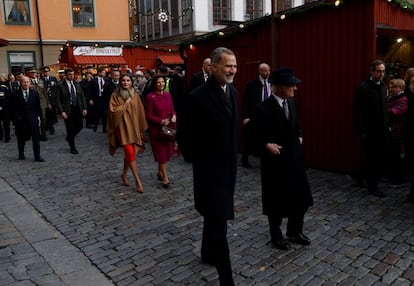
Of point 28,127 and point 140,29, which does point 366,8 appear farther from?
point 140,29

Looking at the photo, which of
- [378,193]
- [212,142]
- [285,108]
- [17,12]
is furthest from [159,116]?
[17,12]

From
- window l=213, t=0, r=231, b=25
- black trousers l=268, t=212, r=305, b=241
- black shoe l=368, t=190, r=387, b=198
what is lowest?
black shoe l=368, t=190, r=387, b=198

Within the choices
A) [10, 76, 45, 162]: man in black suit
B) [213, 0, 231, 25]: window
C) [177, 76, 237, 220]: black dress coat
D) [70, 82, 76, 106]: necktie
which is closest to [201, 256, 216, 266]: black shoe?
[177, 76, 237, 220]: black dress coat

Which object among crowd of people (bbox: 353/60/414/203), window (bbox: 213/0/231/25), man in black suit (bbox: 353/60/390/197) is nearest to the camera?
crowd of people (bbox: 353/60/414/203)

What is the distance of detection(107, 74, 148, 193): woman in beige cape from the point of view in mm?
7059

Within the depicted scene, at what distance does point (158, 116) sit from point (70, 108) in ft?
15.7

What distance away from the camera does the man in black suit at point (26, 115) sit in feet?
32.2

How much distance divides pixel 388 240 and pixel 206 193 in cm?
239

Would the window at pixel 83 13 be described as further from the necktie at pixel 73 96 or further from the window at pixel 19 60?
the necktie at pixel 73 96

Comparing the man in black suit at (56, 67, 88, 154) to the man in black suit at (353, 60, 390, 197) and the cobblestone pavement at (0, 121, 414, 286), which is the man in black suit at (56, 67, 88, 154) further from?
the man in black suit at (353, 60, 390, 197)

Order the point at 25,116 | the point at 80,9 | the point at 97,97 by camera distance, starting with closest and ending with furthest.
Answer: the point at 25,116 → the point at 97,97 → the point at 80,9

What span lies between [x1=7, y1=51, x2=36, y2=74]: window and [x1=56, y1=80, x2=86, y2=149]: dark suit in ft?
52.9

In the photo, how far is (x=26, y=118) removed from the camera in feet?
32.4

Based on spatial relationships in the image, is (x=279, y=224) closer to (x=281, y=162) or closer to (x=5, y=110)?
(x=281, y=162)
